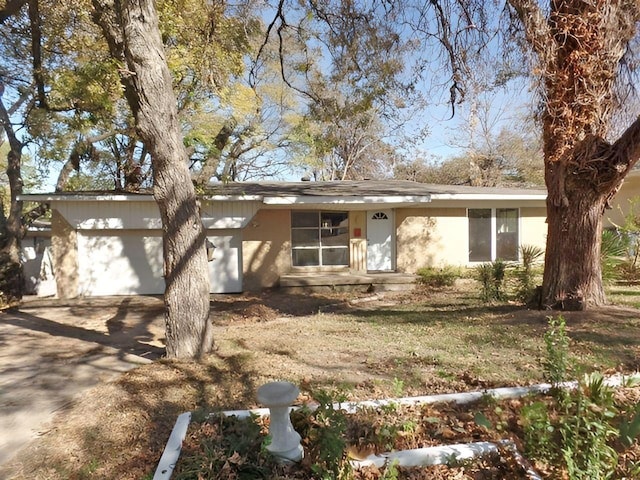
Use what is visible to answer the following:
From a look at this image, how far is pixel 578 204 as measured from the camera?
19.7ft

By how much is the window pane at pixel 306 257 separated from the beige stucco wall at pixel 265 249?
325mm

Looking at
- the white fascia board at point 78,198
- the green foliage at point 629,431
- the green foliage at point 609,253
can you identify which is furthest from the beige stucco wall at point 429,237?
the green foliage at point 629,431

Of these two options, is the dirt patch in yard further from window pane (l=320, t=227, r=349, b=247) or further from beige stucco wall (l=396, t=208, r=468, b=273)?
beige stucco wall (l=396, t=208, r=468, b=273)

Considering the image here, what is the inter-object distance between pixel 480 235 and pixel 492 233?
1.35 feet

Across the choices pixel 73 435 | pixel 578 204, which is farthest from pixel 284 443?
pixel 578 204

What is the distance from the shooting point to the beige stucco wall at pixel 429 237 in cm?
1270

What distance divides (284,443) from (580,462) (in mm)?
1789

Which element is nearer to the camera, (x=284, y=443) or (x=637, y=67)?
(x=284, y=443)

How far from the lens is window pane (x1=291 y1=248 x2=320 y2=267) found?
12258 millimetres

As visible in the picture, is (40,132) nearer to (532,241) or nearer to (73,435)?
(73,435)

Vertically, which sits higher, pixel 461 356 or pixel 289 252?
pixel 289 252

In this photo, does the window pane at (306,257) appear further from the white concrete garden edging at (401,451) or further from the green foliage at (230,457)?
the green foliage at (230,457)

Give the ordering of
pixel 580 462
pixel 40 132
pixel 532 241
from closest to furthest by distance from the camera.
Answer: pixel 580 462 → pixel 40 132 → pixel 532 241

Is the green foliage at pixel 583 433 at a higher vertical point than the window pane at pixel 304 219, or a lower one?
lower
